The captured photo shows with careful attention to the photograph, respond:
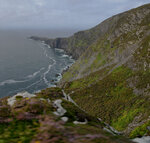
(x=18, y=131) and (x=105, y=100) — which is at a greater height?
(x=18, y=131)

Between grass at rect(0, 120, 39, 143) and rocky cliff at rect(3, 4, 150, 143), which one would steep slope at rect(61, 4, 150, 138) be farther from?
grass at rect(0, 120, 39, 143)

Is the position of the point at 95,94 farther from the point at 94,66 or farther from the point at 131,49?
the point at 94,66

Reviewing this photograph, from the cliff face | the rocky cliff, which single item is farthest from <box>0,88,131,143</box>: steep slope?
the cliff face

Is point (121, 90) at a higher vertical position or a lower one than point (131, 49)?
lower

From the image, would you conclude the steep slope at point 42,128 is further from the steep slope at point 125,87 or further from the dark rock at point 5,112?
the steep slope at point 125,87

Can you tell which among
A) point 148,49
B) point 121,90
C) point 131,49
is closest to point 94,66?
point 131,49

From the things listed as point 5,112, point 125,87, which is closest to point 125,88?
point 125,87

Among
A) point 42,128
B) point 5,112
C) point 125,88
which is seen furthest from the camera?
point 125,88

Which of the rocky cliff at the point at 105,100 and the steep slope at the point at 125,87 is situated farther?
the steep slope at the point at 125,87

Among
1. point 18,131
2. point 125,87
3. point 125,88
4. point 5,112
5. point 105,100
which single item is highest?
point 5,112

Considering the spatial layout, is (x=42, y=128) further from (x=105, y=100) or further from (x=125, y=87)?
(x=125, y=87)

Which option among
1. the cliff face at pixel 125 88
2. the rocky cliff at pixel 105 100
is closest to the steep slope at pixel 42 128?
the rocky cliff at pixel 105 100
